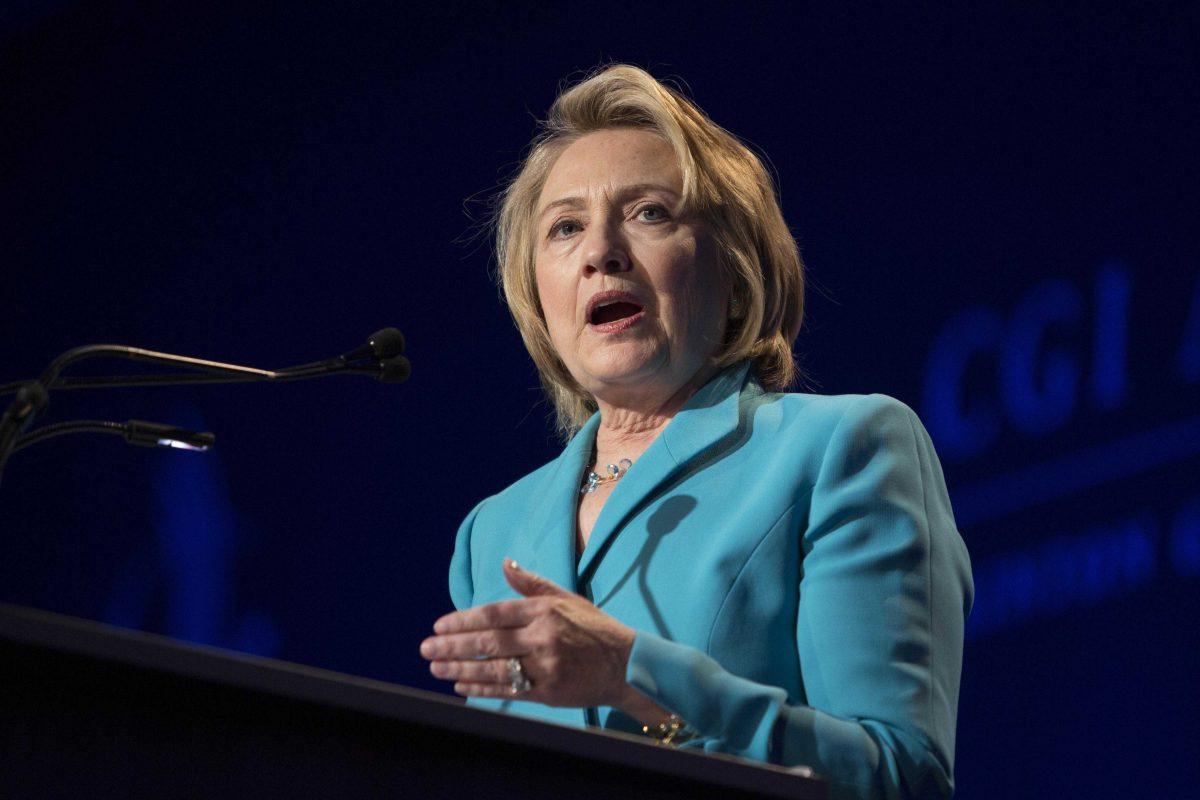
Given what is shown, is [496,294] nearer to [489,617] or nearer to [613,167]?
[613,167]

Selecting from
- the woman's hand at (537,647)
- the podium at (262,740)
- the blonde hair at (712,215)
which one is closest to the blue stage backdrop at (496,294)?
the blonde hair at (712,215)

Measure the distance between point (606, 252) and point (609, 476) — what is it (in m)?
0.32

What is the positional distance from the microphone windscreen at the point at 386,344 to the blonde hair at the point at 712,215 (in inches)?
20.8

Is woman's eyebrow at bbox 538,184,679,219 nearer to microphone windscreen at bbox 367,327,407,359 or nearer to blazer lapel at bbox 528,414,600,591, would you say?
blazer lapel at bbox 528,414,600,591

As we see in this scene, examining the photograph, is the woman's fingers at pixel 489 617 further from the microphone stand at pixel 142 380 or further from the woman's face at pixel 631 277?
the woman's face at pixel 631 277

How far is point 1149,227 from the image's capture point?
3135mm

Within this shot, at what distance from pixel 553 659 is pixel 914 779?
44cm

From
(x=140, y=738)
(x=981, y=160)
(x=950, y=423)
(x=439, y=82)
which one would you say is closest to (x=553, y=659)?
(x=140, y=738)

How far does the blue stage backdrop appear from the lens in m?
3.02

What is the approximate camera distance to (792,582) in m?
1.65

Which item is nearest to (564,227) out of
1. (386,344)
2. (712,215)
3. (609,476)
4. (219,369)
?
(712,215)

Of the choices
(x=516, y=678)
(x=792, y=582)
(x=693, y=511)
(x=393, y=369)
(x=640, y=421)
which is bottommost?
(x=516, y=678)

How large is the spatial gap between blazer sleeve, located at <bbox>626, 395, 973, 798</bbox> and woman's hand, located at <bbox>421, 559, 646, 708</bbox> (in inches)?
1.4

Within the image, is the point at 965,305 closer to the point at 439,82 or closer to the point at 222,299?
the point at 439,82
